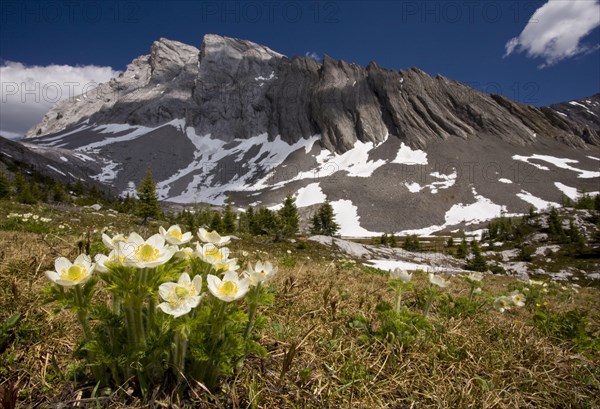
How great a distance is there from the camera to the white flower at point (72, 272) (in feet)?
4.76

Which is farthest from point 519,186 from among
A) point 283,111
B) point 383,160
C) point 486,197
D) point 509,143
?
point 283,111

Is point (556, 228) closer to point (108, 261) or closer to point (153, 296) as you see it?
point (153, 296)

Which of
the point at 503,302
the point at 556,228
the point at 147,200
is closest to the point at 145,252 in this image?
the point at 503,302

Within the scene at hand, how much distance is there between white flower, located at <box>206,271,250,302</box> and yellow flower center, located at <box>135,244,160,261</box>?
276 millimetres

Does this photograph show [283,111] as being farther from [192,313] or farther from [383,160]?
[192,313]

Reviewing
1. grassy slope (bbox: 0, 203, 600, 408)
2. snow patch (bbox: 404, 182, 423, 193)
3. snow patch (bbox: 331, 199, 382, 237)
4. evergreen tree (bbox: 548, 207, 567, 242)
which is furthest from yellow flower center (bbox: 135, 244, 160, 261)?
snow patch (bbox: 404, 182, 423, 193)

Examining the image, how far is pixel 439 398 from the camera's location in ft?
6.73

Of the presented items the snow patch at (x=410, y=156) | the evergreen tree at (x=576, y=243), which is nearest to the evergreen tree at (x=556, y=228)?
the evergreen tree at (x=576, y=243)

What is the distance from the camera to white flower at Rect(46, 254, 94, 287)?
145 centimetres

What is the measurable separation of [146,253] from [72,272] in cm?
40

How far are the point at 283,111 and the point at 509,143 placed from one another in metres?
120

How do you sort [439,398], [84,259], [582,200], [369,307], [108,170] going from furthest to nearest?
[108,170] < [582,200] < [369,307] < [439,398] < [84,259]

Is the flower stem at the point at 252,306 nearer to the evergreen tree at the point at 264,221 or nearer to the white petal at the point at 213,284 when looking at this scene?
the white petal at the point at 213,284

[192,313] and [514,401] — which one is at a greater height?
[192,313]
